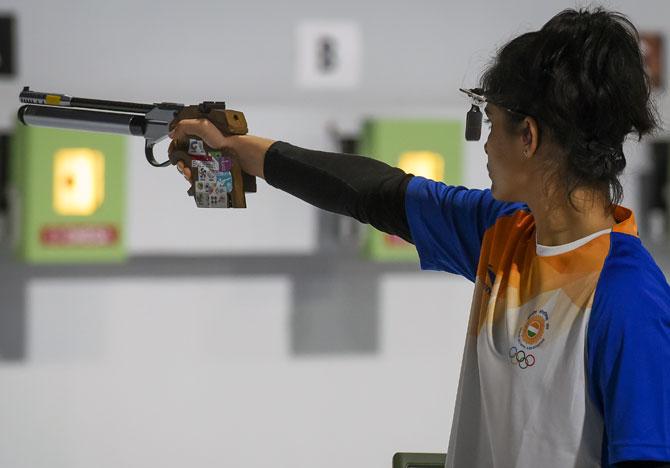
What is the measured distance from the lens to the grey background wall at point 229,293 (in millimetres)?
2270

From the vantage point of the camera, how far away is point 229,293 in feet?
7.80

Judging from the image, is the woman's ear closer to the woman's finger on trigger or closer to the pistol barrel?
the woman's finger on trigger

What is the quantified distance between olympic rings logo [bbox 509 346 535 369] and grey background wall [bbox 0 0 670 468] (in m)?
1.41

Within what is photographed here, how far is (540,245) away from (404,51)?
1.55 metres

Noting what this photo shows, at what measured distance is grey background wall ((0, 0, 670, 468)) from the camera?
227 centimetres

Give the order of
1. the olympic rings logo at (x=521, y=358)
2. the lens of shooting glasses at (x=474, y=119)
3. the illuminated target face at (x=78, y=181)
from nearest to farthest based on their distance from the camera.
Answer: the olympic rings logo at (x=521, y=358)
the lens of shooting glasses at (x=474, y=119)
the illuminated target face at (x=78, y=181)

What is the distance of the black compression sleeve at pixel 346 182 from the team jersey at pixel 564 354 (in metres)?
0.16

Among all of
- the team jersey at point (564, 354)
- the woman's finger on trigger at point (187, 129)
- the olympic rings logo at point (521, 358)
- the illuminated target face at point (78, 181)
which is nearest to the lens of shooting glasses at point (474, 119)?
the team jersey at point (564, 354)

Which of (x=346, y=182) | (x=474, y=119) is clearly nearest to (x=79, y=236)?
(x=346, y=182)

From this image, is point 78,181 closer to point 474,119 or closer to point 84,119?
point 84,119

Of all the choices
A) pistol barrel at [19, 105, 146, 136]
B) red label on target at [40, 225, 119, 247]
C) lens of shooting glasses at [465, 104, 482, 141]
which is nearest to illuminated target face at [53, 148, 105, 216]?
red label on target at [40, 225, 119, 247]

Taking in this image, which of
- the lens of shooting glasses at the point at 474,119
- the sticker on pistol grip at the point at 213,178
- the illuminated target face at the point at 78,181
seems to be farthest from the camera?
the illuminated target face at the point at 78,181

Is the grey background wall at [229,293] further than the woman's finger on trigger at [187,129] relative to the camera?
Yes

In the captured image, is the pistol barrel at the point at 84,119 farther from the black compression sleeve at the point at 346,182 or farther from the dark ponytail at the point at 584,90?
the dark ponytail at the point at 584,90
